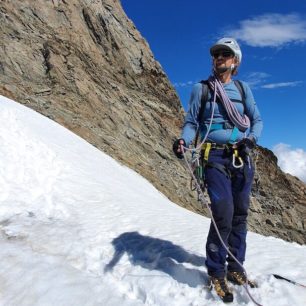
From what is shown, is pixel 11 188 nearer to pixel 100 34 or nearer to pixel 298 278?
pixel 298 278

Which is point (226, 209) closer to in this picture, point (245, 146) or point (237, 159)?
point (237, 159)

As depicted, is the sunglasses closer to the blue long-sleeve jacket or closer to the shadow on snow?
the blue long-sleeve jacket

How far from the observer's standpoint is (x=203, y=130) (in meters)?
6.13

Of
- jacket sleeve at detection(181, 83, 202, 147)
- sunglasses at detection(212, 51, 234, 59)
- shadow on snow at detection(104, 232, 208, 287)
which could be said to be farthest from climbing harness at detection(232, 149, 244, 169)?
shadow on snow at detection(104, 232, 208, 287)

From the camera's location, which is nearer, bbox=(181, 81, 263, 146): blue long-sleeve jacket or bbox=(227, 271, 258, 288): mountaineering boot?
bbox=(227, 271, 258, 288): mountaineering boot

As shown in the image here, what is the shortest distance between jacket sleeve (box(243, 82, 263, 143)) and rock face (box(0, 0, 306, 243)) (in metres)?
17.4

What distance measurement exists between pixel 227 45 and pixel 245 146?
1.34 meters

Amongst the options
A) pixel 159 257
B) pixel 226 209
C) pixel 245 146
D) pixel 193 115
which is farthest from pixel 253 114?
pixel 159 257

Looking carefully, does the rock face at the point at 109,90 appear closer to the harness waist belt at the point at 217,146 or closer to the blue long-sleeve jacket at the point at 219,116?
the blue long-sleeve jacket at the point at 219,116

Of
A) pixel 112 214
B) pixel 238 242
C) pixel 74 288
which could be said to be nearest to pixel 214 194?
pixel 238 242

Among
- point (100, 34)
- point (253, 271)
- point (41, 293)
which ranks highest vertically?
point (100, 34)

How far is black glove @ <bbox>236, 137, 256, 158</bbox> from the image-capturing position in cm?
597

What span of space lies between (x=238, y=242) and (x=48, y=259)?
3.11m

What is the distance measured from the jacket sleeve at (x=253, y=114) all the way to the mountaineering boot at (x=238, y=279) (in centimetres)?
179
